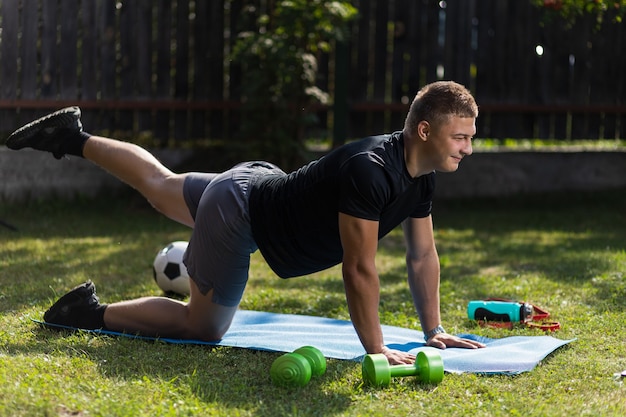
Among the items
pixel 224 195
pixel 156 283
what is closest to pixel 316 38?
pixel 156 283

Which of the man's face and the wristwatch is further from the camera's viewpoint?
the wristwatch

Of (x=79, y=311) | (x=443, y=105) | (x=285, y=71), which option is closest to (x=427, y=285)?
(x=443, y=105)

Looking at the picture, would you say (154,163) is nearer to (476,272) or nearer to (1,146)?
(476,272)

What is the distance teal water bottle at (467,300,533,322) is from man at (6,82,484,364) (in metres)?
0.77

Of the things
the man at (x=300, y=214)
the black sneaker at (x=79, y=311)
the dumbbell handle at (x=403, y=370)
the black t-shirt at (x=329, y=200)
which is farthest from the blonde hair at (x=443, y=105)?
the black sneaker at (x=79, y=311)

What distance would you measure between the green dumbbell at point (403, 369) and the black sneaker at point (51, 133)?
231cm

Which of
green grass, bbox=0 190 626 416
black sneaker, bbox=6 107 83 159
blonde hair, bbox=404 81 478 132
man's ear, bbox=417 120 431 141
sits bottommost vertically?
green grass, bbox=0 190 626 416

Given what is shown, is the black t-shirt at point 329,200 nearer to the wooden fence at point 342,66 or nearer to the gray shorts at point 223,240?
the gray shorts at point 223,240

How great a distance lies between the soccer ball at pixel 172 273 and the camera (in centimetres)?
589

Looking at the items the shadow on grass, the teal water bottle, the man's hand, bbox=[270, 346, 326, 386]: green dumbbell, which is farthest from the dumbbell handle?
the teal water bottle

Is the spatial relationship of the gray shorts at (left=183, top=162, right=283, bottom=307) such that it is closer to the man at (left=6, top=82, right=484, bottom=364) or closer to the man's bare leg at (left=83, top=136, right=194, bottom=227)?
the man at (left=6, top=82, right=484, bottom=364)

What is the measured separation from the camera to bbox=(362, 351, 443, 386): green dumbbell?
13.1 ft

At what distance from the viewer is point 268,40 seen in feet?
30.0

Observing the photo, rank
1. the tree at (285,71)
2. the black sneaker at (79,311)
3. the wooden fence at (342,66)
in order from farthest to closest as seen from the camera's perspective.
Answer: the wooden fence at (342,66), the tree at (285,71), the black sneaker at (79,311)
